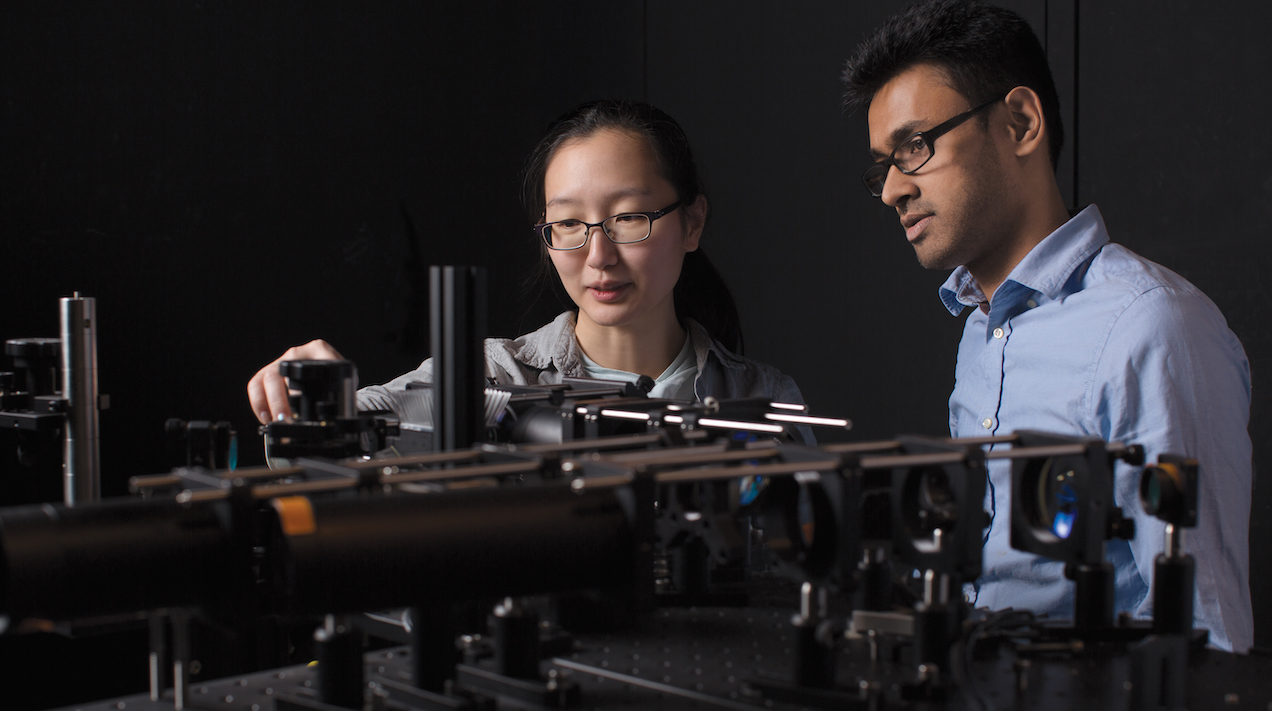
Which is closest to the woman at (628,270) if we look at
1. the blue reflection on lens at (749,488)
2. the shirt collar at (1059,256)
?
the shirt collar at (1059,256)

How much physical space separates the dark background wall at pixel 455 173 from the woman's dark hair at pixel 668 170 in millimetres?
773

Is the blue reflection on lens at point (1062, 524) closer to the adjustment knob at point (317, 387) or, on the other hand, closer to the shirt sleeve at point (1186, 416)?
the shirt sleeve at point (1186, 416)

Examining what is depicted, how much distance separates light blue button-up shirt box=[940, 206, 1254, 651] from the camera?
52.7 inches

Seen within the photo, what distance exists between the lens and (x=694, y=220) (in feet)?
6.93

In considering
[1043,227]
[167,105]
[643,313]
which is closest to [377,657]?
[643,313]

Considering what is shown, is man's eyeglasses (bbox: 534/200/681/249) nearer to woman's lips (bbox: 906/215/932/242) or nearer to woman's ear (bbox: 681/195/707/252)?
woman's ear (bbox: 681/195/707/252)

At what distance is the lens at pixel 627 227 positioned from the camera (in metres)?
1.92

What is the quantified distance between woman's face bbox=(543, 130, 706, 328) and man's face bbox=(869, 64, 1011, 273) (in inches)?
16.2

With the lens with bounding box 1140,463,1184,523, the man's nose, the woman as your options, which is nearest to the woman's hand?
the woman

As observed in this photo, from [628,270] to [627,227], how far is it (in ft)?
0.25

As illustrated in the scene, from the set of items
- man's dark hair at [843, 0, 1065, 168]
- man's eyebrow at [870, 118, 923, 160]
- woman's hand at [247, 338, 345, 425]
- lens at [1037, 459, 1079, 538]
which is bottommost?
lens at [1037, 459, 1079, 538]

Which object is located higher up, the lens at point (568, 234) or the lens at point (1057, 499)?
the lens at point (568, 234)

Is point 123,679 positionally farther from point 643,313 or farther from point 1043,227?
point 1043,227

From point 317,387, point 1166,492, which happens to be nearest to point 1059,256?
point 1166,492
